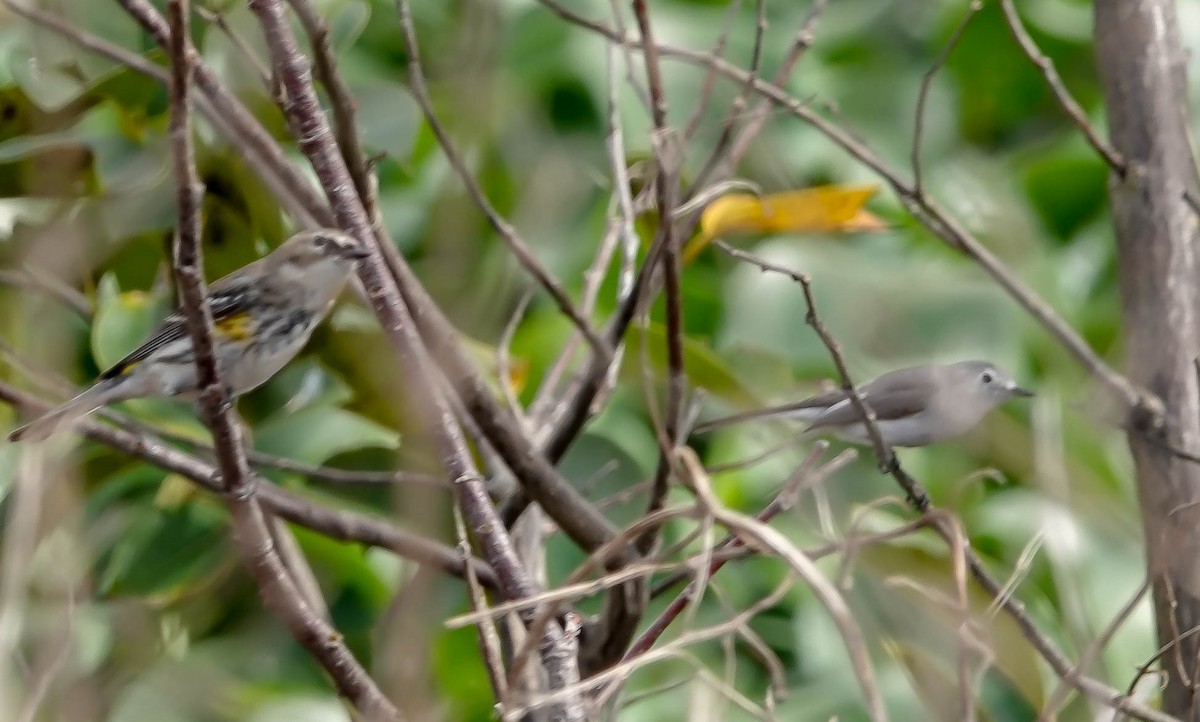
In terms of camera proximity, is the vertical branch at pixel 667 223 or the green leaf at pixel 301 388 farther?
the green leaf at pixel 301 388

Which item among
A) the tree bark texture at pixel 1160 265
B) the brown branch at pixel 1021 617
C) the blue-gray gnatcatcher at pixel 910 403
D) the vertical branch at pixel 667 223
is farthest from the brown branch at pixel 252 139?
the tree bark texture at pixel 1160 265

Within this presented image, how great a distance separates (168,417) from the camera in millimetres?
3262

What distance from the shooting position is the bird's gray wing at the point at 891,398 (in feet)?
11.8

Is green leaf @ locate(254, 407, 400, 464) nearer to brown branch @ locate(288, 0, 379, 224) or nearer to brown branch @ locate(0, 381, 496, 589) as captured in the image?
brown branch @ locate(0, 381, 496, 589)

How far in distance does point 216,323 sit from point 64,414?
56cm

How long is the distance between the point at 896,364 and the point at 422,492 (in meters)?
2.46

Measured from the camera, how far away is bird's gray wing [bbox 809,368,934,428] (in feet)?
11.8

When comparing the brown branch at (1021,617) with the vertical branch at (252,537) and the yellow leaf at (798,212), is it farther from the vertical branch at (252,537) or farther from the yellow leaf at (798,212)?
the yellow leaf at (798,212)

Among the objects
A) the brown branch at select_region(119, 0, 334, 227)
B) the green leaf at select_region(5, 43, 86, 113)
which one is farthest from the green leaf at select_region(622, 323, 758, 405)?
the green leaf at select_region(5, 43, 86, 113)

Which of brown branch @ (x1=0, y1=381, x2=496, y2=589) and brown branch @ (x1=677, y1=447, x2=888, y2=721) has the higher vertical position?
brown branch @ (x1=677, y1=447, x2=888, y2=721)

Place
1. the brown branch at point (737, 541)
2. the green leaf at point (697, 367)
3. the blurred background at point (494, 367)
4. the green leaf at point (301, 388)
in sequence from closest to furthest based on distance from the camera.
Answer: the brown branch at point (737, 541)
the blurred background at point (494, 367)
the green leaf at point (697, 367)
the green leaf at point (301, 388)

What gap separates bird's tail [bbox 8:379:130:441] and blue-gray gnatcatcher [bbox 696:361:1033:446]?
50.7 inches

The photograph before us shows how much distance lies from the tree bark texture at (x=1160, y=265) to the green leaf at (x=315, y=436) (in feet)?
5.00

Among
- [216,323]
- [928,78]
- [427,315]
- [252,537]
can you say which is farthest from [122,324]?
[928,78]
